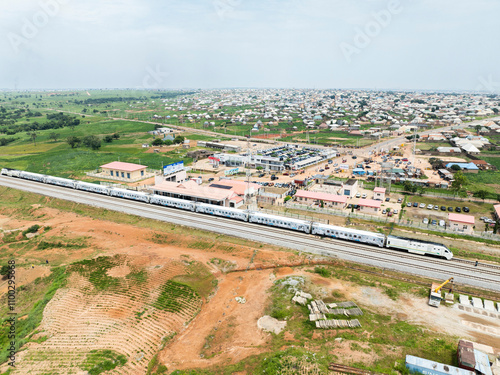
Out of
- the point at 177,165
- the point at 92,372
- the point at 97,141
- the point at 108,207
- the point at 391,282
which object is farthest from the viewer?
the point at 97,141

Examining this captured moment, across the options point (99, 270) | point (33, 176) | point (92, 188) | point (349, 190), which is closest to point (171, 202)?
point (99, 270)

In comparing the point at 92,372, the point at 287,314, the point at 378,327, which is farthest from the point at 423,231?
the point at 92,372

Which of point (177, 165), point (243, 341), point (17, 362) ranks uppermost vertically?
point (177, 165)

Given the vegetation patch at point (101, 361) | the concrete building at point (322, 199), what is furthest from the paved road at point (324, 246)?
the vegetation patch at point (101, 361)

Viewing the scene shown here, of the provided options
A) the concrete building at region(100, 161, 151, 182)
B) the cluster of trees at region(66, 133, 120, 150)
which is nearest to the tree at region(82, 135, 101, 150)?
the cluster of trees at region(66, 133, 120, 150)

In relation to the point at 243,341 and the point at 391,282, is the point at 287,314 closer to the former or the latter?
the point at 243,341

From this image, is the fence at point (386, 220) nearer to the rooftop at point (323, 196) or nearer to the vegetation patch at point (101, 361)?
the rooftop at point (323, 196)

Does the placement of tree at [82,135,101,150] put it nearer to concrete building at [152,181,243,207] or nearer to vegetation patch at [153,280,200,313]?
concrete building at [152,181,243,207]

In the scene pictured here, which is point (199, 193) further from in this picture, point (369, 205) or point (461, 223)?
point (461, 223)
